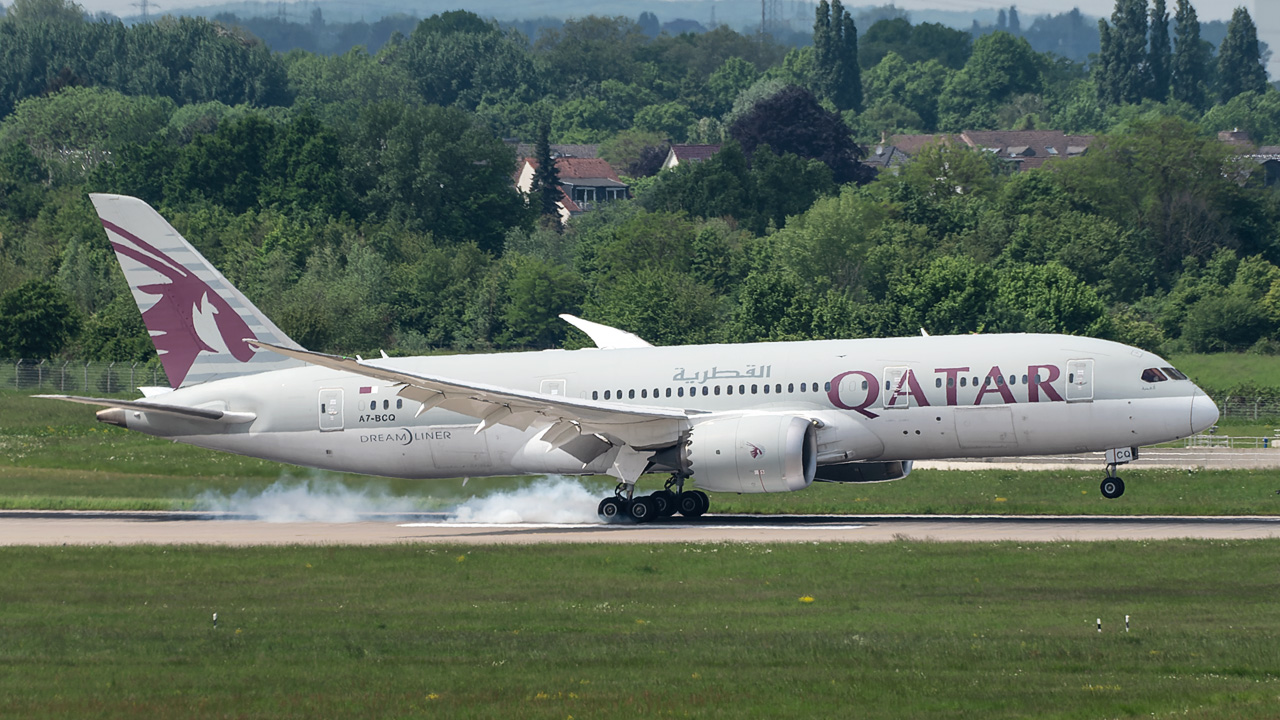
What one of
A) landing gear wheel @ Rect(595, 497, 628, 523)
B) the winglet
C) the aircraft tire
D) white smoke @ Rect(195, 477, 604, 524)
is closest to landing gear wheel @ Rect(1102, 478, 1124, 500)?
the aircraft tire

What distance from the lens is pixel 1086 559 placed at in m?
32.3

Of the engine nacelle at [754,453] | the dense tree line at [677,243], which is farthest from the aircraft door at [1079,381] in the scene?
the dense tree line at [677,243]

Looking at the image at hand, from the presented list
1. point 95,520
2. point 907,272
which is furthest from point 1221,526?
point 907,272

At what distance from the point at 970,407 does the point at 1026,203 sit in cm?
10540

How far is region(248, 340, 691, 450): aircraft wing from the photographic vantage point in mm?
39375

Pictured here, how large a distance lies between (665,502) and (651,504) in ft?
1.35

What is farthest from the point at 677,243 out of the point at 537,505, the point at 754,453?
the point at 754,453

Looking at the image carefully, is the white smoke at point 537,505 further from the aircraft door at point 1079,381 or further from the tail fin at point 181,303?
the aircraft door at point 1079,381

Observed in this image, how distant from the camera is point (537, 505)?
46.0 m

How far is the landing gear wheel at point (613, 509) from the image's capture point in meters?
42.8

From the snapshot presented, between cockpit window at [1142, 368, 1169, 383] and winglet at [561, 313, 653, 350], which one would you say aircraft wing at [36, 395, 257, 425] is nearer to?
winglet at [561, 313, 653, 350]

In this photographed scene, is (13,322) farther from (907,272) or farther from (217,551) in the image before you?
(217,551)

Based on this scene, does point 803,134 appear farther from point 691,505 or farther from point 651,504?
point 651,504

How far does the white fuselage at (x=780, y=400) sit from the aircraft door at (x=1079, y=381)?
0.03 m
